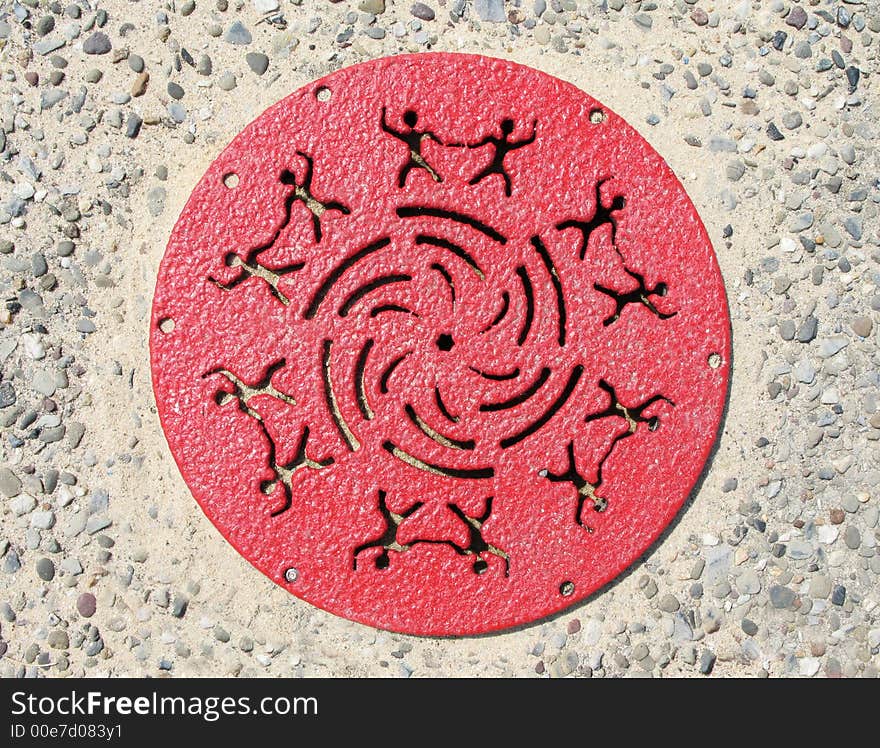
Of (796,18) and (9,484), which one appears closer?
(9,484)

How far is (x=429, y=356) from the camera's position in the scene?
1.66 meters

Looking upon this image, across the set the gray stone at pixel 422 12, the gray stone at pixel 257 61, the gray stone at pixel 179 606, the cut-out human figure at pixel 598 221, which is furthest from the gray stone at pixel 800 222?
the gray stone at pixel 179 606

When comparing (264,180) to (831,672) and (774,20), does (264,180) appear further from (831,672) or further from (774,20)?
(831,672)

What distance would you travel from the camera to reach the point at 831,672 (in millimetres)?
1752

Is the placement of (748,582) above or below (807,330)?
below

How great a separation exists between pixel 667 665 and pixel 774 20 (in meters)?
1.25

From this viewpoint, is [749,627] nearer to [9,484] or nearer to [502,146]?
[502,146]

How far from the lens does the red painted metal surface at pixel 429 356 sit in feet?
5.45

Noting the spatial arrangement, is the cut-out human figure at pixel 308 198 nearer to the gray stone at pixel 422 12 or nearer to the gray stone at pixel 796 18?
the gray stone at pixel 422 12

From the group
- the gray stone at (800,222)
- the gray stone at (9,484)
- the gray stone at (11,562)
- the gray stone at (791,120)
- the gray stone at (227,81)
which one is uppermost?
the gray stone at (227,81)

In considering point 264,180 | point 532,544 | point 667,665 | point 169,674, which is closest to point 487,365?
point 532,544

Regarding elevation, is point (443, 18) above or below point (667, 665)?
above

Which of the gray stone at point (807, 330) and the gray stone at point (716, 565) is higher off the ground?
the gray stone at point (807, 330)

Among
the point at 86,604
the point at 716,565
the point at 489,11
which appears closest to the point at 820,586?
the point at 716,565
